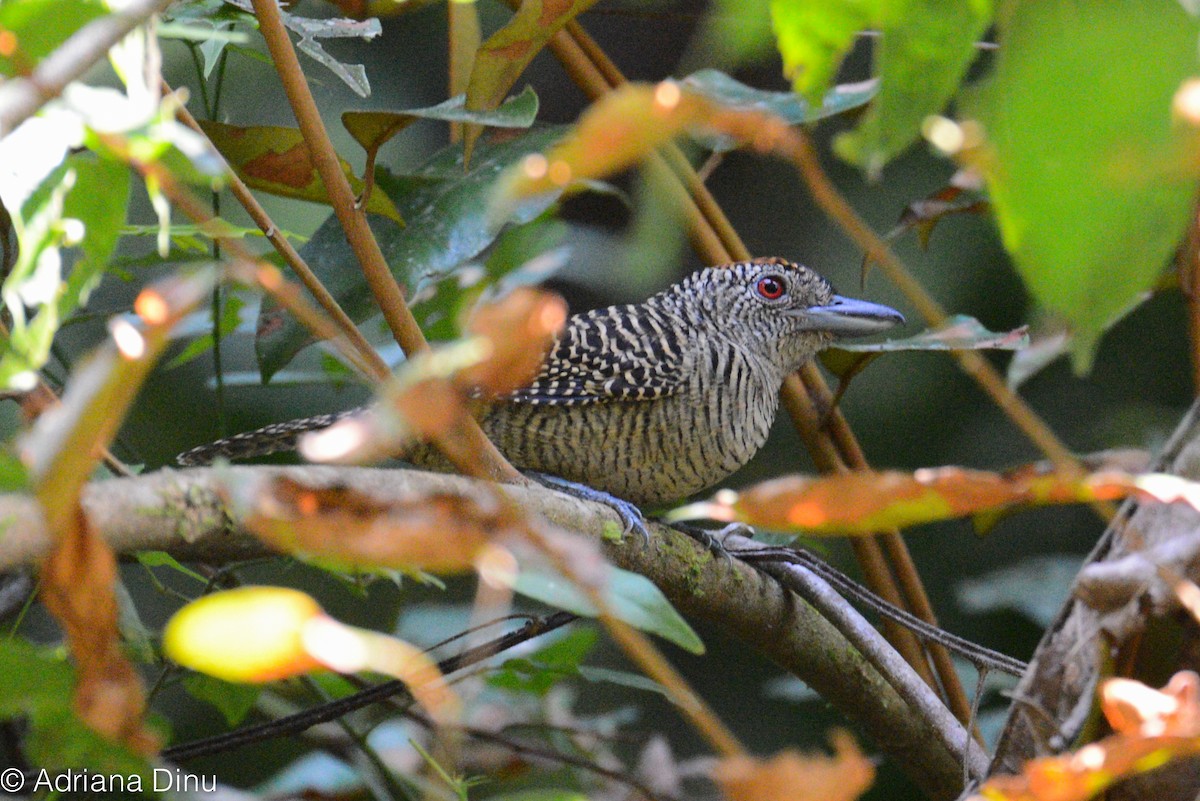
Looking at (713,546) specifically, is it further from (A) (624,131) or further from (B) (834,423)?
(A) (624,131)

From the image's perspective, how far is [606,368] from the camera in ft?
6.95

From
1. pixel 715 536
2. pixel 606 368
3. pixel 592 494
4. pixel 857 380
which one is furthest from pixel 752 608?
pixel 857 380

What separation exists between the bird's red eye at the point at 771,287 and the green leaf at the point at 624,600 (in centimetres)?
195

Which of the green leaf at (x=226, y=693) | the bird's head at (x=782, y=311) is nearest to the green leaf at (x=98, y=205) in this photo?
the green leaf at (x=226, y=693)

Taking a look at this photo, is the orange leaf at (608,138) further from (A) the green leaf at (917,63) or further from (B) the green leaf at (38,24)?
(B) the green leaf at (38,24)

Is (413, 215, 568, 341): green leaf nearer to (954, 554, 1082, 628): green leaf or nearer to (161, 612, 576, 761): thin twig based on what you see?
(161, 612, 576, 761): thin twig

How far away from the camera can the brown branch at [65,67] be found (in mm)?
519

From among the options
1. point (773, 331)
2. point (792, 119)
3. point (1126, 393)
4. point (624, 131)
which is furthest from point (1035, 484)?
point (1126, 393)

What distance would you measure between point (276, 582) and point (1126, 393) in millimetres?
2976

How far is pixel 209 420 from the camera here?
11.3 ft

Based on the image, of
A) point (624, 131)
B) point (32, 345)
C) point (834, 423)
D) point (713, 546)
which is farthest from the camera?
point (834, 423)

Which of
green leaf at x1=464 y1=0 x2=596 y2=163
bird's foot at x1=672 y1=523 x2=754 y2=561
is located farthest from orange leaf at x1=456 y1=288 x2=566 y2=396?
bird's foot at x1=672 y1=523 x2=754 y2=561

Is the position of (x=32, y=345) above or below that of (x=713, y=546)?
above

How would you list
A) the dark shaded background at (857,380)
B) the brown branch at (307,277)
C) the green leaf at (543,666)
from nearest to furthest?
the brown branch at (307,277)
the green leaf at (543,666)
the dark shaded background at (857,380)
